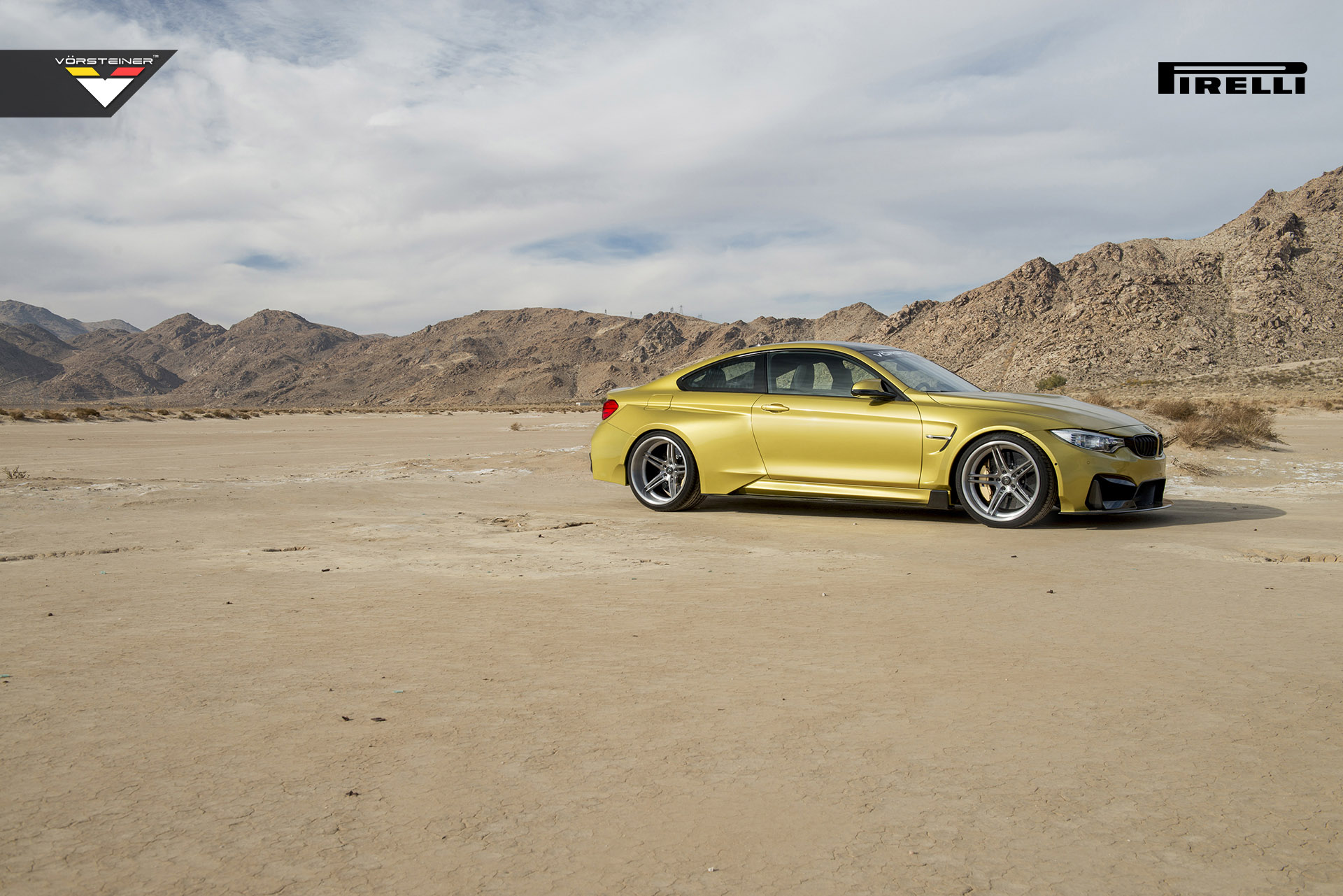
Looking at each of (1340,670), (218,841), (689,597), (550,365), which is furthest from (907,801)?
(550,365)

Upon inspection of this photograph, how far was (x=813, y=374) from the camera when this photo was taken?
381 inches

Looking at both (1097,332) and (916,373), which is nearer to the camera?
(916,373)

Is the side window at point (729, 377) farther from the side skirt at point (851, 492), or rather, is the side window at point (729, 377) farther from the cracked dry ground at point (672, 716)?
the cracked dry ground at point (672, 716)

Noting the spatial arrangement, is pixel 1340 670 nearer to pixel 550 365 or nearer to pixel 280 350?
pixel 550 365

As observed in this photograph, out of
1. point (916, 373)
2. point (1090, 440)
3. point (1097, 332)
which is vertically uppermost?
point (1097, 332)

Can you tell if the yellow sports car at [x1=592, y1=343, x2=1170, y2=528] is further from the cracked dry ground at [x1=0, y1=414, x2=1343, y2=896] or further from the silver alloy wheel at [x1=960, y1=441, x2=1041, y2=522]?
the cracked dry ground at [x1=0, y1=414, x2=1343, y2=896]

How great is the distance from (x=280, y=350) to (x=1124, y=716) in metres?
203

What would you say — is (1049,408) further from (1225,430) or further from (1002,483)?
(1225,430)

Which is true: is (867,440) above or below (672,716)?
above

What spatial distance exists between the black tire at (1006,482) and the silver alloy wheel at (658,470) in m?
2.72

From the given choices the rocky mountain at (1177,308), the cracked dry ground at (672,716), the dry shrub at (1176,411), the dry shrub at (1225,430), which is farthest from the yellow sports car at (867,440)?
the rocky mountain at (1177,308)

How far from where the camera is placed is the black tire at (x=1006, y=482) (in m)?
8.62

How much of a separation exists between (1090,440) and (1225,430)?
1220 cm

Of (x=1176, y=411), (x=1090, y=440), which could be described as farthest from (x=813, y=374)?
(x=1176, y=411)
